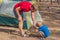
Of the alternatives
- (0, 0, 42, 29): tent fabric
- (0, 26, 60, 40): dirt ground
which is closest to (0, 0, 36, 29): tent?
(0, 0, 42, 29): tent fabric

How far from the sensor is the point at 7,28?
325 inches

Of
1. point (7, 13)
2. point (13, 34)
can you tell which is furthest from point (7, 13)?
point (13, 34)

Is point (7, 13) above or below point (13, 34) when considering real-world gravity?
above

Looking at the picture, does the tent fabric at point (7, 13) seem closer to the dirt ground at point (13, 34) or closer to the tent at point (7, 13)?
the tent at point (7, 13)

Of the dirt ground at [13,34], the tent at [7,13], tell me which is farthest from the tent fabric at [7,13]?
the dirt ground at [13,34]

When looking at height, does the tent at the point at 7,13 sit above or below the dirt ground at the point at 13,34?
above

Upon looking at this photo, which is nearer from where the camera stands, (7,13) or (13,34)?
(13,34)

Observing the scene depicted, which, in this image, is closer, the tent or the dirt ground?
the dirt ground

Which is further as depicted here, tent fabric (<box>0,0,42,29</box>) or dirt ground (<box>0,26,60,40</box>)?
tent fabric (<box>0,0,42,29</box>)

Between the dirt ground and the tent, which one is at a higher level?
the tent

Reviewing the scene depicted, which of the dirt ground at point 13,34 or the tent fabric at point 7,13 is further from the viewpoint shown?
the tent fabric at point 7,13

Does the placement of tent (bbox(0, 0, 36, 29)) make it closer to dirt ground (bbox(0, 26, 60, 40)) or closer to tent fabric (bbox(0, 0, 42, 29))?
tent fabric (bbox(0, 0, 42, 29))

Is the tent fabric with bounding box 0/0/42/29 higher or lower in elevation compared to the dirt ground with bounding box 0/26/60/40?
higher

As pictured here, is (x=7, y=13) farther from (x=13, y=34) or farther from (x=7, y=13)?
(x=13, y=34)
